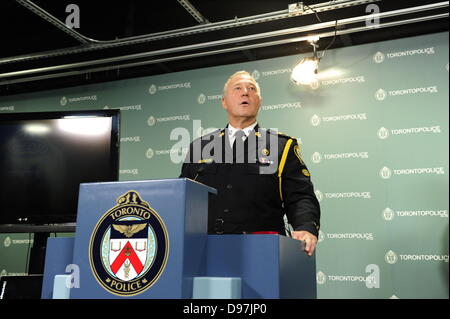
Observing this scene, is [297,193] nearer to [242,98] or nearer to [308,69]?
[242,98]

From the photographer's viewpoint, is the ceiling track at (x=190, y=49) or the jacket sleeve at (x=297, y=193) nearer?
the jacket sleeve at (x=297, y=193)

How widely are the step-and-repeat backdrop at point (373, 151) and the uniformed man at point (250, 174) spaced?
1.78m

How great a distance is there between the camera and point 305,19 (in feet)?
13.5

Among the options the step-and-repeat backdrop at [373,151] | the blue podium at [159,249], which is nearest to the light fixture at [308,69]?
the step-and-repeat backdrop at [373,151]

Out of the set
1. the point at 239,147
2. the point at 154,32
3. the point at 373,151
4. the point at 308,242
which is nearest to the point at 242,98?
the point at 239,147

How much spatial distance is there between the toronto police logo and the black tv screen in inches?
64.6

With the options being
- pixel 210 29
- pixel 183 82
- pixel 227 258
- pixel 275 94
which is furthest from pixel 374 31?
pixel 227 258

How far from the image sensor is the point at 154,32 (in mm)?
4406

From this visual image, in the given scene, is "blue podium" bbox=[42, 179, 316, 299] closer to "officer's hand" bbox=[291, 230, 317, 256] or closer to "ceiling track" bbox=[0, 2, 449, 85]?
"officer's hand" bbox=[291, 230, 317, 256]

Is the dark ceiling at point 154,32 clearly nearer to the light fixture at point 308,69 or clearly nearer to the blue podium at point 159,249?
the light fixture at point 308,69

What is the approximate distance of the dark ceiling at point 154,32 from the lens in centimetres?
397

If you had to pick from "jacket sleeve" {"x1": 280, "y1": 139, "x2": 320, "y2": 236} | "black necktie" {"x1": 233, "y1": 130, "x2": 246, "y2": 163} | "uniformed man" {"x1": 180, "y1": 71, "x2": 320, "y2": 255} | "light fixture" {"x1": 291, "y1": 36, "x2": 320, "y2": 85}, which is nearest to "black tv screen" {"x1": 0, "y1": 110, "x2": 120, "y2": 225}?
"uniformed man" {"x1": 180, "y1": 71, "x2": 320, "y2": 255}

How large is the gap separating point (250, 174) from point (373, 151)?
203 centimetres

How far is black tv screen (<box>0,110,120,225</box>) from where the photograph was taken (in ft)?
9.19
